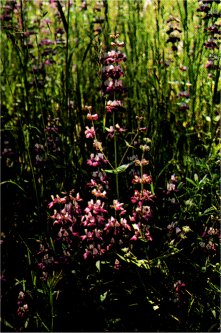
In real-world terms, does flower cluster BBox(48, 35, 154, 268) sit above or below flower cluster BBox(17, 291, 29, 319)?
above

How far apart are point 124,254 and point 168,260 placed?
0.68 feet

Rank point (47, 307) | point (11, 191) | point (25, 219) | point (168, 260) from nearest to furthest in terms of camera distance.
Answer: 1. point (47, 307)
2. point (168, 260)
3. point (25, 219)
4. point (11, 191)

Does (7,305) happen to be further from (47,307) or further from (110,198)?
(110,198)

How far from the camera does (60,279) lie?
1618mm

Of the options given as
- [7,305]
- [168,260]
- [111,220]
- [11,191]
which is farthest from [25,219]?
[168,260]

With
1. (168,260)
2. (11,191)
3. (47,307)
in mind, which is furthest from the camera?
(11,191)

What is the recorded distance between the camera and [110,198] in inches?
73.5

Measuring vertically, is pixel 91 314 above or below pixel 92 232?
below

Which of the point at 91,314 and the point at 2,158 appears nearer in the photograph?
the point at 91,314

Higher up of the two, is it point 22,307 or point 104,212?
point 104,212

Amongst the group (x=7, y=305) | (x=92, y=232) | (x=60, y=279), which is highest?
(x=92, y=232)

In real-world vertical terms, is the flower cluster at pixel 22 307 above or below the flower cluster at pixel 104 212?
below

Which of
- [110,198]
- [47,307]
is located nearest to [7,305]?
[47,307]

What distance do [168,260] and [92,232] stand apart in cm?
34
